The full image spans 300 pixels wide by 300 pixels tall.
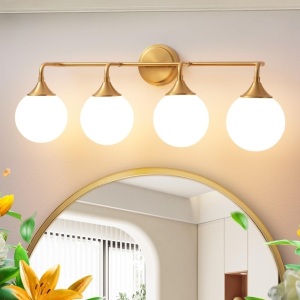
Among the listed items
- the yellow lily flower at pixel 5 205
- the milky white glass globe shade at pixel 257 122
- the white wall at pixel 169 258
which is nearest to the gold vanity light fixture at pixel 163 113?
the milky white glass globe shade at pixel 257 122

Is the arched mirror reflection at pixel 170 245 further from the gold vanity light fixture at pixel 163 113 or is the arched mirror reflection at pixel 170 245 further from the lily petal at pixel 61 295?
the lily petal at pixel 61 295

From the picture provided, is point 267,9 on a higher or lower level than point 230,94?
higher

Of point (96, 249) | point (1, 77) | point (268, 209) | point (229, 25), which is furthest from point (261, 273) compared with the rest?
point (1, 77)

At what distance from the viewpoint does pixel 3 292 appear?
158 centimetres

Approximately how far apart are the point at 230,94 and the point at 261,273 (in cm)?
45

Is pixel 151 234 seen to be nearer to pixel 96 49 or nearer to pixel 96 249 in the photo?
pixel 96 249

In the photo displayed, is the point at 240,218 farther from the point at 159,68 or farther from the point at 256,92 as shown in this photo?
the point at 159,68

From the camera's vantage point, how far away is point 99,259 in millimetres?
2146

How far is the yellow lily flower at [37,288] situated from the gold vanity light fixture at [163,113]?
584mm

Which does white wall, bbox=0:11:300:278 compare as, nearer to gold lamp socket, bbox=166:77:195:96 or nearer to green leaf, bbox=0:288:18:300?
gold lamp socket, bbox=166:77:195:96

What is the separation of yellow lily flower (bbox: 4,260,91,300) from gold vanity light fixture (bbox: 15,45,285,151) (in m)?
0.58

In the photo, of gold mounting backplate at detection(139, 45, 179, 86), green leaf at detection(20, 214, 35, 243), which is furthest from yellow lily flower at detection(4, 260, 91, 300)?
gold mounting backplate at detection(139, 45, 179, 86)

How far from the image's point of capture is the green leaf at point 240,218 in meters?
2.13

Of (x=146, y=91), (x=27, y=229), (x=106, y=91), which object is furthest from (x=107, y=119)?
(x=27, y=229)
